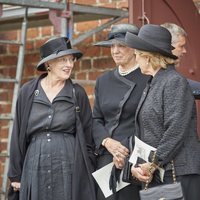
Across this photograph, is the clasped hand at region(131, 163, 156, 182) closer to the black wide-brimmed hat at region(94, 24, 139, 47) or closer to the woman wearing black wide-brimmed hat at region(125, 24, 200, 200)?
the woman wearing black wide-brimmed hat at region(125, 24, 200, 200)

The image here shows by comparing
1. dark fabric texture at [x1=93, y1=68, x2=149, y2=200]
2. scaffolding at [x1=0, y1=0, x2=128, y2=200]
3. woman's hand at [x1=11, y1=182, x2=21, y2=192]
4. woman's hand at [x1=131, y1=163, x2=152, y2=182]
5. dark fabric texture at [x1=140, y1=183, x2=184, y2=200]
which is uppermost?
scaffolding at [x1=0, y1=0, x2=128, y2=200]

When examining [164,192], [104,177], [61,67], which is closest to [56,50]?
[61,67]

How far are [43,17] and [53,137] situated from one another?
A: 2.23 m

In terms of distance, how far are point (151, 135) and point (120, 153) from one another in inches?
21.6

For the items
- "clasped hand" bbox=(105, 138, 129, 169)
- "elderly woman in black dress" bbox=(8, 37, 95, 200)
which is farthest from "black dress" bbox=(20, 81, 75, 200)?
"clasped hand" bbox=(105, 138, 129, 169)

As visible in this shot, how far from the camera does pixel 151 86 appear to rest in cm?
491

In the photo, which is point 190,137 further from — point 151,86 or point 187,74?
point 187,74

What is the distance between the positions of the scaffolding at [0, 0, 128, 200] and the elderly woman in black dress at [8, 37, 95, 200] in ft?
2.89

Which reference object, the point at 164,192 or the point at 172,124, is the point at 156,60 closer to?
the point at 172,124

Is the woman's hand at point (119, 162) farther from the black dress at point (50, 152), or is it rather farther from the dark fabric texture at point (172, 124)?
the dark fabric texture at point (172, 124)

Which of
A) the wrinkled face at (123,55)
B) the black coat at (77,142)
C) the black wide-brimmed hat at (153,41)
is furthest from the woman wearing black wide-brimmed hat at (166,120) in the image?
the black coat at (77,142)

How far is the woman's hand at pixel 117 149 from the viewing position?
5316mm

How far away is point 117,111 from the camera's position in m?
5.48

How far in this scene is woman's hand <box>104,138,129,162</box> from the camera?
5.32 m
